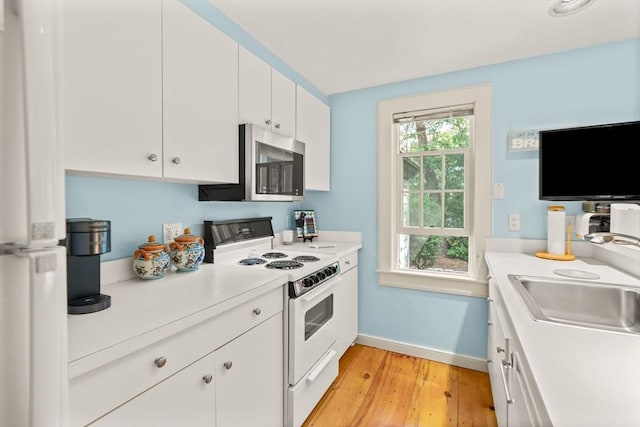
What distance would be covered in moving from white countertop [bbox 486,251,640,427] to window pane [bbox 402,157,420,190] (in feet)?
5.45

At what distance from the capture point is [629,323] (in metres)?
1.29

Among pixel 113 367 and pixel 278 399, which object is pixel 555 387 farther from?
pixel 278 399

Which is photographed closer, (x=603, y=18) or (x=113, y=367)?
(x=113, y=367)

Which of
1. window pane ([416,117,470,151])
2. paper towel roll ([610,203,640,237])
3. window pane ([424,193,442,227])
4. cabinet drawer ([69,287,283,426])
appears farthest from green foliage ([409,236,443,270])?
cabinet drawer ([69,287,283,426])

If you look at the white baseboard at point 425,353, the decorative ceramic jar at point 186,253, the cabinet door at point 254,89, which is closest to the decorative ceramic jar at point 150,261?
the decorative ceramic jar at point 186,253

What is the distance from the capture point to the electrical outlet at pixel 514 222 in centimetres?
221

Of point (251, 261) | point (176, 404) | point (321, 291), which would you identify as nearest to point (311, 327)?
point (321, 291)

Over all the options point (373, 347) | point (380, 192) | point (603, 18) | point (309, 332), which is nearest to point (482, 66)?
point (603, 18)

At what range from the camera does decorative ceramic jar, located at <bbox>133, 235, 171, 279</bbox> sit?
1.37 m

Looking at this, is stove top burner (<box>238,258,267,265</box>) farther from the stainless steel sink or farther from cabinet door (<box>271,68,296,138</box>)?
the stainless steel sink

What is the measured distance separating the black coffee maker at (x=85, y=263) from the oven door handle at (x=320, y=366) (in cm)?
114

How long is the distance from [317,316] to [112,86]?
5.12ft

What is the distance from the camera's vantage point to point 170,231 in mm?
1644

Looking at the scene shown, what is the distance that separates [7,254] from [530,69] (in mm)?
2857
